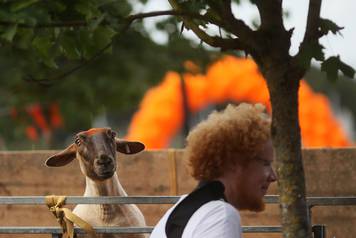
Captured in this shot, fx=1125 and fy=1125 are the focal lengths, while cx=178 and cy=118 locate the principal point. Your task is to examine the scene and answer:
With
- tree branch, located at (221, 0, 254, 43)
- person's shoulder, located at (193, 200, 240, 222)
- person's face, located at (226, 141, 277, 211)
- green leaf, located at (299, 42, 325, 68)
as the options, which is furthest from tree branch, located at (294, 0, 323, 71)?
person's shoulder, located at (193, 200, 240, 222)

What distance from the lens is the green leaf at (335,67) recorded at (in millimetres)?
4666

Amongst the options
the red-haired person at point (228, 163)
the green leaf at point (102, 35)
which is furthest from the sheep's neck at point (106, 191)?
the red-haired person at point (228, 163)

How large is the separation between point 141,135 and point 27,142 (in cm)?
485

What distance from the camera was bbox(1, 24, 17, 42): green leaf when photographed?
5.33 m

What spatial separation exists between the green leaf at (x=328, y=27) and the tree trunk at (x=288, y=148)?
21 cm

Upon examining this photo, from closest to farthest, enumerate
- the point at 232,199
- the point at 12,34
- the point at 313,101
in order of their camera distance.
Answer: the point at 232,199
the point at 12,34
the point at 313,101

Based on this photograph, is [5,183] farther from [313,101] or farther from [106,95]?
[313,101]

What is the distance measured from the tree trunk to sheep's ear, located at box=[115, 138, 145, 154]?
1.96m

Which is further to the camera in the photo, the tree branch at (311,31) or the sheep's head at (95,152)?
the sheep's head at (95,152)

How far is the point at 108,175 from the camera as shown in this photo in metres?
6.39

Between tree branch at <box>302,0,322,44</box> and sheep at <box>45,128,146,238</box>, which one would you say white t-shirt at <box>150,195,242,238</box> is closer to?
tree branch at <box>302,0,322,44</box>

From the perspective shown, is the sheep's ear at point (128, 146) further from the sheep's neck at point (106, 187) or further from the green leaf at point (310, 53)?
the green leaf at point (310, 53)

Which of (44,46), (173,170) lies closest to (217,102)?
(173,170)

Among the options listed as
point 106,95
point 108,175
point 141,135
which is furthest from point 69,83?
point 108,175
